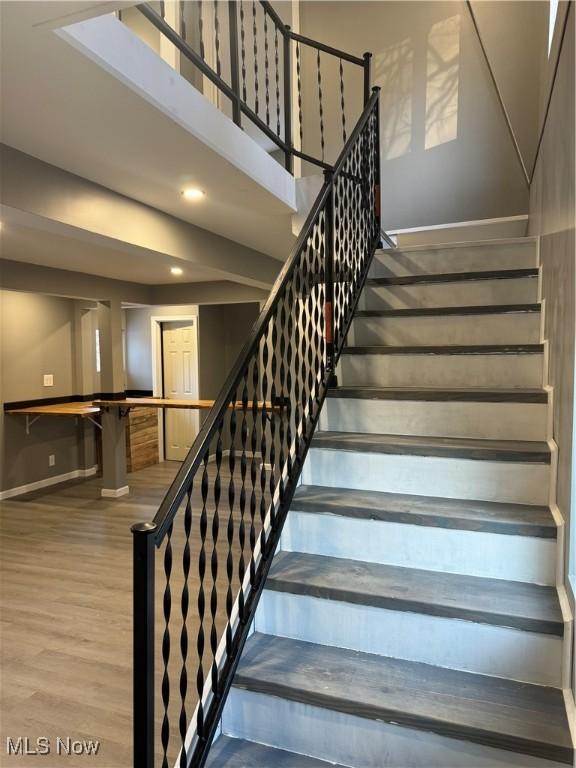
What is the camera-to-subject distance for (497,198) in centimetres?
444

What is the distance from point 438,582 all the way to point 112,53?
7.02 feet

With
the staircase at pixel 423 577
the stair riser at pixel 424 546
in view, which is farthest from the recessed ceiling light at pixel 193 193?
the stair riser at pixel 424 546

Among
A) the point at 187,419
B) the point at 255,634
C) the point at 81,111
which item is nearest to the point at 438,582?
the point at 255,634

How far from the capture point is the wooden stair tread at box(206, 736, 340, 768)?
4.67 ft

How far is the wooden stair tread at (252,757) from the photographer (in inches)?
56.1

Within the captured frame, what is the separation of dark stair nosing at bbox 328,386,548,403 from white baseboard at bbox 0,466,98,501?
540 centimetres

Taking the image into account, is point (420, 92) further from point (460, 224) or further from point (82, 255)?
point (82, 255)

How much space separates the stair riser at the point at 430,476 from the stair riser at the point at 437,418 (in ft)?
0.81

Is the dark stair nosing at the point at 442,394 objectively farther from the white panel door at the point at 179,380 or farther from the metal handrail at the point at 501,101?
the white panel door at the point at 179,380

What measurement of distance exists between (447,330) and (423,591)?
55.2 inches

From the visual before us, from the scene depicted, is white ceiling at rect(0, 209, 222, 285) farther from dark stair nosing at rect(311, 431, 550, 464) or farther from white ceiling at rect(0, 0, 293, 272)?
dark stair nosing at rect(311, 431, 550, 464)

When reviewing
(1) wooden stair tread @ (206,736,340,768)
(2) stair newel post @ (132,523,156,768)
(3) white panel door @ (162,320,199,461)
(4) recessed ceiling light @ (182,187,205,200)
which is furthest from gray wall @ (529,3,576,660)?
(3) white panel door @ (162,320,199,461)

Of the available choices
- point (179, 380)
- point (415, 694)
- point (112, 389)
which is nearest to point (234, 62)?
point (415, 694)

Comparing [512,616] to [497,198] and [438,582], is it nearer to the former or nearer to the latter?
[438,582]
